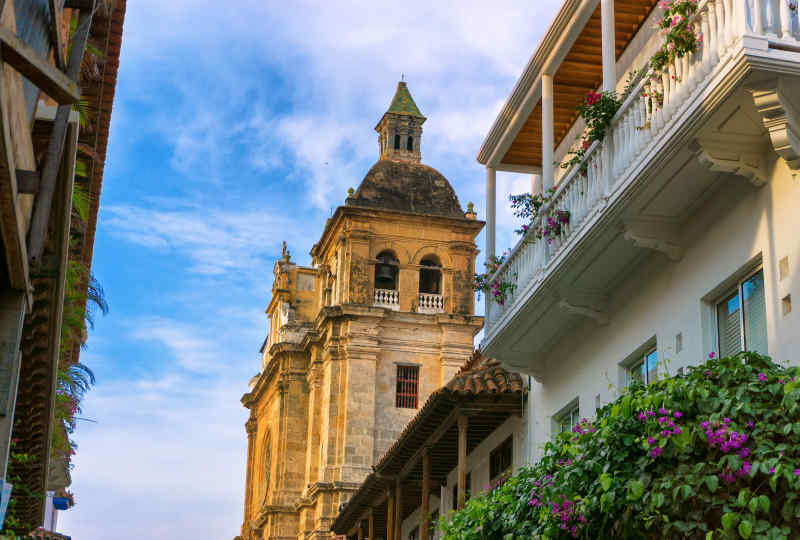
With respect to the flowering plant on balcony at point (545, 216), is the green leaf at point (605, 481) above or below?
below

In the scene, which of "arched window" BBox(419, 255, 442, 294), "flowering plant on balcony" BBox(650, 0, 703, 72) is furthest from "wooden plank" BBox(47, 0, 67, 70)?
"arched window" BBox(419, 255, 442, 294)

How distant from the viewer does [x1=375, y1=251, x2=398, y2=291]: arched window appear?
174 feet

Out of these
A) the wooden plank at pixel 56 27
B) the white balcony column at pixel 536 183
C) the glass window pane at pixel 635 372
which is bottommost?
the glass window pane at pixel 635 372

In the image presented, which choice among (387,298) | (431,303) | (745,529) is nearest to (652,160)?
(745,529)

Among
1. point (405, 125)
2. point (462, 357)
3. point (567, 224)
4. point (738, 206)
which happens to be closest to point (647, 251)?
point (567, 224)

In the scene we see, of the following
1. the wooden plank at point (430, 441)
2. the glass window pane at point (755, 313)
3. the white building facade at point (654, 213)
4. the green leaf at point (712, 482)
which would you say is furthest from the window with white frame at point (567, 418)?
the green leaf at point (712, 482)

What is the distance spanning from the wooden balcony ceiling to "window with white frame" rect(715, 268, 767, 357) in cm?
535

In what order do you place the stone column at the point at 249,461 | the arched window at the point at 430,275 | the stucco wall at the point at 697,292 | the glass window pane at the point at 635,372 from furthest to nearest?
1. the stone column at the point at 249,461
2. the arched window at the point at 430,275
3. the glass window pane at the point at 635,372
4. the stucco wall at the point at 697,292

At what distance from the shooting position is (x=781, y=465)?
955cm

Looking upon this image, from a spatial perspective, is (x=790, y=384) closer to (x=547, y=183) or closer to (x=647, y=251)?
(x=647, y=251)

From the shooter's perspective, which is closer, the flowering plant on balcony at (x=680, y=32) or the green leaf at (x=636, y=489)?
the green leaf at (x=636, y=489)

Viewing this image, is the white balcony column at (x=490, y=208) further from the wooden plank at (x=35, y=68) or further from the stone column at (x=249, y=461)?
the stone column at (x=249, y=461)

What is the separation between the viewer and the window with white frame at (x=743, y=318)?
12.5m

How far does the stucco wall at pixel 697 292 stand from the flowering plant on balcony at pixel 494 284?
1.06 m
